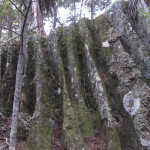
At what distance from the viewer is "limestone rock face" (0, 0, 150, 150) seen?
3.57 meters

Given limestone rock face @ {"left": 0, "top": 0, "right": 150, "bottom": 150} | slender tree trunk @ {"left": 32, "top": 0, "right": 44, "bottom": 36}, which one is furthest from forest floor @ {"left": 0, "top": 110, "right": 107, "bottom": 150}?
slender tree trunk @ {"left": 32, "top": 0, "right": 44, "bottom": 36}

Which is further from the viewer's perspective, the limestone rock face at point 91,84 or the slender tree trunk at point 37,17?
the slender tree trunk at point 37,17

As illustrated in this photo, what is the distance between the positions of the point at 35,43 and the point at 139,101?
12.0ft

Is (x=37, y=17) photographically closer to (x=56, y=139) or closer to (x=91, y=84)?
(x=91, y=84)

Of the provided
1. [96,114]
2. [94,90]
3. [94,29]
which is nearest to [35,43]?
[94,29]

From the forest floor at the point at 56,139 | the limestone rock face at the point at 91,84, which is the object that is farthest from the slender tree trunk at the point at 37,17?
the forest floor at the point at 56,139

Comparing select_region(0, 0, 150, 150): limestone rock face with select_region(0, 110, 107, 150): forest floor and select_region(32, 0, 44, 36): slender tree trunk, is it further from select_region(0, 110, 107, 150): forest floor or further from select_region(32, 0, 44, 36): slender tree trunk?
select_region(32, 0, 44, 36): slender tree trunk

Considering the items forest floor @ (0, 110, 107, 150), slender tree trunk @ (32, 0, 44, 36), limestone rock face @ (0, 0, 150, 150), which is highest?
slender tree trunk @ (32, 0, 44, 36)

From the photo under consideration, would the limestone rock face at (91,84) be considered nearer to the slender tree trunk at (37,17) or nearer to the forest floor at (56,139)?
the forest floor at (56,139)

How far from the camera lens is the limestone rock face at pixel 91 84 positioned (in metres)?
3.57

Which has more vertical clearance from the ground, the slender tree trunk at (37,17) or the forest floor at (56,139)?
the slender tree trunk at (37,17)

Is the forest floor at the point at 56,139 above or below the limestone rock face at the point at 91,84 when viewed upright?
below

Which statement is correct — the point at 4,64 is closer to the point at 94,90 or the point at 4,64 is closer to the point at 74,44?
the point at 74,44

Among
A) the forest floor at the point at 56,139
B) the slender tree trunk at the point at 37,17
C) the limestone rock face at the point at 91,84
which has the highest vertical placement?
the slender tree trunk at the point at 37,17
